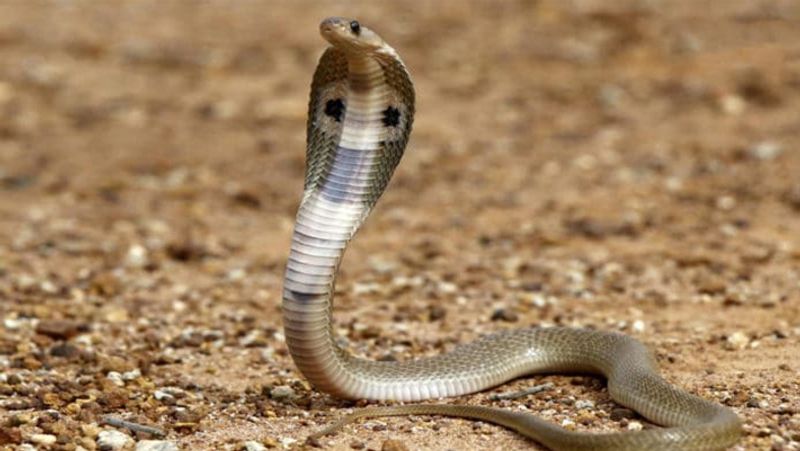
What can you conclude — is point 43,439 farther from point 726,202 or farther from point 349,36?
point 726,202

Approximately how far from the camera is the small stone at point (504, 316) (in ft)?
23.7

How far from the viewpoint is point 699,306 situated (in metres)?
7.31

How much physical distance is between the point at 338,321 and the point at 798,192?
168 inches

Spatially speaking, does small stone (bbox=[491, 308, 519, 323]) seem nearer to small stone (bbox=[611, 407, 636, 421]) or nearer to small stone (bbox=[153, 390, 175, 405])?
small stone (bbox=[611, 407, 636, 421])

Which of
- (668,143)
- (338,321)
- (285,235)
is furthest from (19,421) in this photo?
(668,143)

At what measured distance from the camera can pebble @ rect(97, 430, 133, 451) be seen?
4.91 meters

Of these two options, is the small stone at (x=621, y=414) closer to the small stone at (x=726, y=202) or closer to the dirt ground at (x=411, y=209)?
the dirt ground at (x=411, y=209)

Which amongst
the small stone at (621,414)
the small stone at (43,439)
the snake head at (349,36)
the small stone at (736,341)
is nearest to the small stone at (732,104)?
the small stone at (736,341)

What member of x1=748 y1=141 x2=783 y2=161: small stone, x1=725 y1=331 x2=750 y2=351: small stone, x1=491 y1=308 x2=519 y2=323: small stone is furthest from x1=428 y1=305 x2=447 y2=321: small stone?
x1=748 y1=141 x2=783 y2=161: small stone

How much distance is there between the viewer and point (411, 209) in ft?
33.7

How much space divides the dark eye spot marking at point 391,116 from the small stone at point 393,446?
1.21 meters

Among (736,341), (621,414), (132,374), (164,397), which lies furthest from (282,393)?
(736,341)

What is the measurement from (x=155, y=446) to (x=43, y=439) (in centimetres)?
43

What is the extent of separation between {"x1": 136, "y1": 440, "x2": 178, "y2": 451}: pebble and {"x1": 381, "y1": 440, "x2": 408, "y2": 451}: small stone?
773 millimetres
